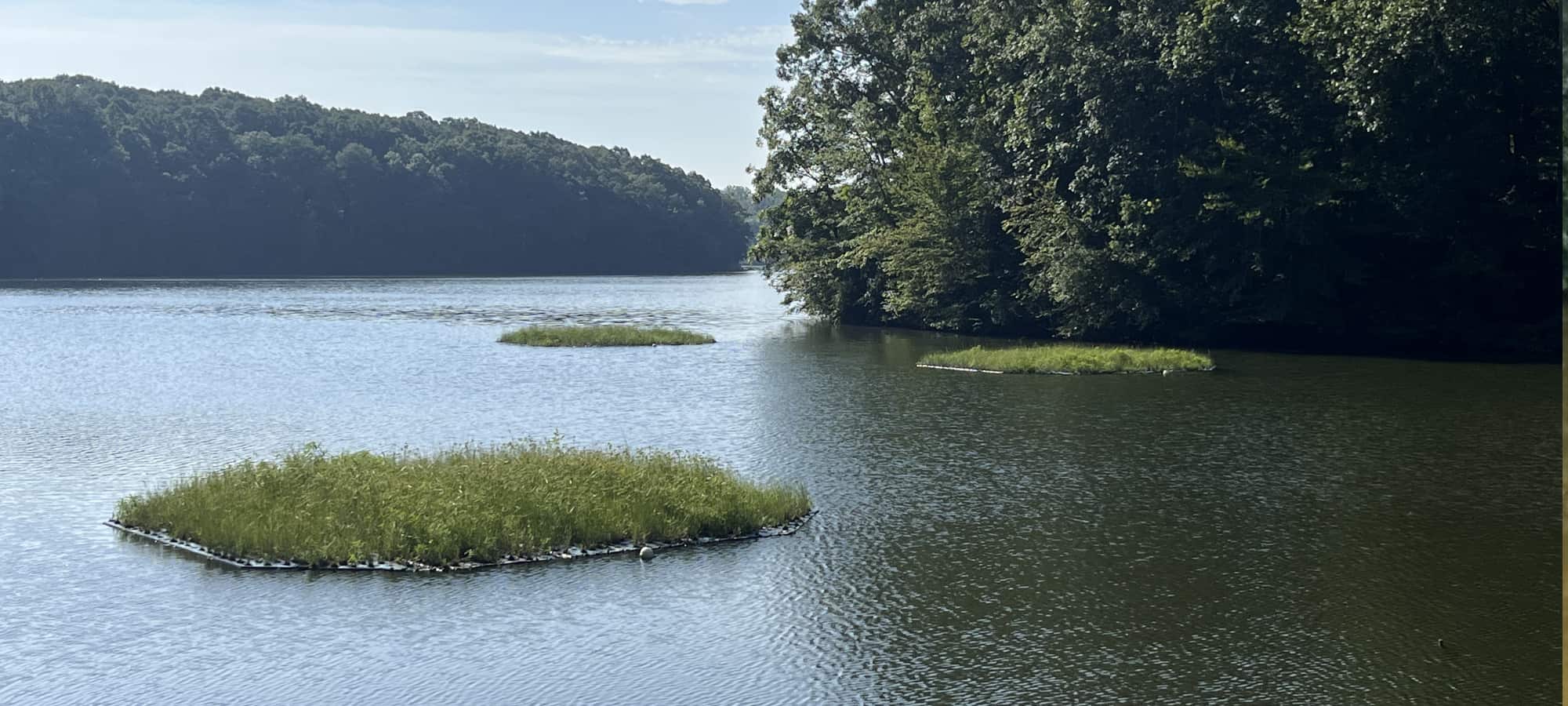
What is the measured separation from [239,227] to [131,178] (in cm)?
1356

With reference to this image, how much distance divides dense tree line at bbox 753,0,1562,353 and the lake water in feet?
25.5

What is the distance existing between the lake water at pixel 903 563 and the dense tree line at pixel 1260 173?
7.77 m

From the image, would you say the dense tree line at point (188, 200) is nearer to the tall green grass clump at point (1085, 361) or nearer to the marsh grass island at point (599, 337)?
the marsh grass island at point (599, 337)

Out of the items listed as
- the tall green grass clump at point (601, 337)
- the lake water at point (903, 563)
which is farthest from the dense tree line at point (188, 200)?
the lake water at point (903, 563)

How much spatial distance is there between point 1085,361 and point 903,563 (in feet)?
96.3

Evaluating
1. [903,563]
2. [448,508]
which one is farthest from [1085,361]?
[448,508]

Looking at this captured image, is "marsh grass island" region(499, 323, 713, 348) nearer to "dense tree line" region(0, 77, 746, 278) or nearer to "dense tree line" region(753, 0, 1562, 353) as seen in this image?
"dense tree line" region(753, 0, 1562, 353)

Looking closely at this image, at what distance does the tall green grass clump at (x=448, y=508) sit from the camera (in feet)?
68.1

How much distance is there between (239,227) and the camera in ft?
594

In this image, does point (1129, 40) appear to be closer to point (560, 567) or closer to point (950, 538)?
point (950, 538)

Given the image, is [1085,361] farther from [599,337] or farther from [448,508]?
[448,508]

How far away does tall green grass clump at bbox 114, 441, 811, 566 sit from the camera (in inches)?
817

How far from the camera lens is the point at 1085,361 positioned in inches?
1921

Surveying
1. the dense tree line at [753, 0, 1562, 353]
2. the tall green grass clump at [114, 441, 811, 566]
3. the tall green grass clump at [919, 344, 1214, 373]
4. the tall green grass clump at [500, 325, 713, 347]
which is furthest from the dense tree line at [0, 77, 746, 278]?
the tall green grass clump at [114, 441, 811, 566]
